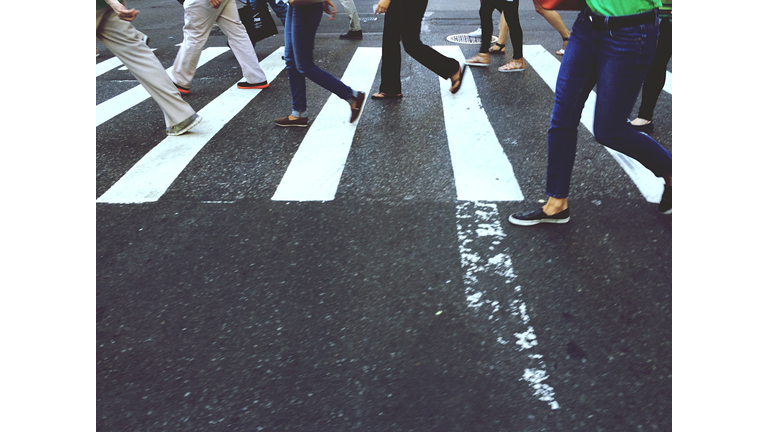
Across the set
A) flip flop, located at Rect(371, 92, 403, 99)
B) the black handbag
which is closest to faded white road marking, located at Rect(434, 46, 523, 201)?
flip flop, located at Rect(371, 92, 403, 99)

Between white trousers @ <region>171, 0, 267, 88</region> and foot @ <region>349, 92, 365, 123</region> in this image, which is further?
white trousers @ <region>171, 0, 267, 88</region>

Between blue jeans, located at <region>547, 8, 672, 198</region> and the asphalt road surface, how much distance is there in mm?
404

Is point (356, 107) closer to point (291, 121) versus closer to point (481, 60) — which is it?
point (291, 121)

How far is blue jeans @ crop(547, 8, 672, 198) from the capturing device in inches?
118

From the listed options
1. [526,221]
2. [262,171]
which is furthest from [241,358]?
[262,171]

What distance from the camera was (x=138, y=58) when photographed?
5309 millimetres

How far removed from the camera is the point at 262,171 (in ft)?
15.3

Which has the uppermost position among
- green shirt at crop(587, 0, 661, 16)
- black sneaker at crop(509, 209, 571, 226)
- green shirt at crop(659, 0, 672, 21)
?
green shirt at crop(587, 0, 661, 16)

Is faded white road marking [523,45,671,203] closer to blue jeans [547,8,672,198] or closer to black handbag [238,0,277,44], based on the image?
blue jeans [547,8,672,198]

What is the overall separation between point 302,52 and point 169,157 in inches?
57.0

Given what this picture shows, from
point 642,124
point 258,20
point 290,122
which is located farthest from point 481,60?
point 290,122

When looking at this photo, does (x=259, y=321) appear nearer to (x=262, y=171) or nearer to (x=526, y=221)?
(x=526, y=221)

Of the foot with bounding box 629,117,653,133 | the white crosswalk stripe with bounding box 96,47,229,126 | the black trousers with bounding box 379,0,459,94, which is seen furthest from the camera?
the white crosswalk stripe with bounding box 96,47,229,126

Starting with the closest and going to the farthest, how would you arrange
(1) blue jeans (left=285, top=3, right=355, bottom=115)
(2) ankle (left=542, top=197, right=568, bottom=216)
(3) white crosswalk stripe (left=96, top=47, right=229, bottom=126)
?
(2) ankle (left=542, top=197, right=568, bottom=216) < (1) blue jeans (left=285, top=3, right=355, bottom=115) < (3) white crosswalk stripe (left=96, top=47, right=229, bottom=126)
